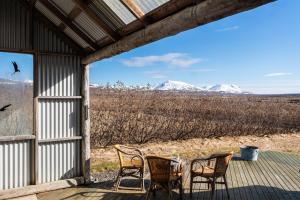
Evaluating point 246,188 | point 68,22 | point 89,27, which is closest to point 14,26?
point 68,22

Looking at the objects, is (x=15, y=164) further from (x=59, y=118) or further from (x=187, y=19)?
(x=187, y=19)

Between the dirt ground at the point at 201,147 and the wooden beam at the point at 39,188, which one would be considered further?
the dirt ground at the point at 201,147

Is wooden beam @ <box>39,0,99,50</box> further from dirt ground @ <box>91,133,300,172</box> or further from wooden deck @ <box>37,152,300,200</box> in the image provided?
dirt ground @ <box>91,133,300,172</box>

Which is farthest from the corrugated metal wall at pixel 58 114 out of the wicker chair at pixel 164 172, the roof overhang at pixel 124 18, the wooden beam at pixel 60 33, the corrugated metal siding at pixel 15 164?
the wicker chair at pixel 164 172

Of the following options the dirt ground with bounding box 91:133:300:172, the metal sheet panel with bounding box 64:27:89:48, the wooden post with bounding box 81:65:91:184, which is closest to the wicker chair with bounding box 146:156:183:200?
the wooden post with bounding box 81:65:91:184

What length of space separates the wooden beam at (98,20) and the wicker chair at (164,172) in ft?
6.58

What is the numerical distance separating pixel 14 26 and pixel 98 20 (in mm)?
A: 1824

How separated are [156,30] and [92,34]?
2.15m

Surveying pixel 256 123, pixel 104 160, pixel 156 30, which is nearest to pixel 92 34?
pixel 156 30

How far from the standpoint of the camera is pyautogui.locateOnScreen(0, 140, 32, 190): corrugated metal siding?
5.52m

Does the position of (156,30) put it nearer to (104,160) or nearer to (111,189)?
(111,189)

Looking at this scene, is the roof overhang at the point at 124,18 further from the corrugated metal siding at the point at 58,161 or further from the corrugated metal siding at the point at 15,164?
the corrugated metal siding at the point at 15,164

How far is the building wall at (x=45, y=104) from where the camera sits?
220 inches

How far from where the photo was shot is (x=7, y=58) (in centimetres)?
558
